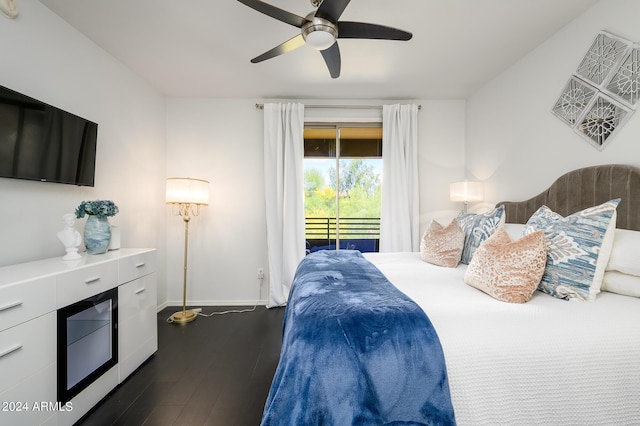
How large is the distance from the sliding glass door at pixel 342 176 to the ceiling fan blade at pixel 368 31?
184cm

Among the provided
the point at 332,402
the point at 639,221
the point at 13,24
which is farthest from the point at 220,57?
the point at 639,221

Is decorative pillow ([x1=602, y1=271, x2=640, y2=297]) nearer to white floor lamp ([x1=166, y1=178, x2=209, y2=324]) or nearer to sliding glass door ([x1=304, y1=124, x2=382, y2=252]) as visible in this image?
sliding glass door ([x1=304, y1=124, x2=382, y2=252])

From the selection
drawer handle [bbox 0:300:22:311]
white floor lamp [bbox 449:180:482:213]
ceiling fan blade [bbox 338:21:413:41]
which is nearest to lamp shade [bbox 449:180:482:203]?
white floor lamp [bbox 449:180:482:213]

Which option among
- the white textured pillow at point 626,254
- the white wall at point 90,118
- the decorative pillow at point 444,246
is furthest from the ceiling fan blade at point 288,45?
the white textured pillow at point 626,254

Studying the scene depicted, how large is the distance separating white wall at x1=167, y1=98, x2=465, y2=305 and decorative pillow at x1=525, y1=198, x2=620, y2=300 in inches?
112

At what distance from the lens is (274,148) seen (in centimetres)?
338

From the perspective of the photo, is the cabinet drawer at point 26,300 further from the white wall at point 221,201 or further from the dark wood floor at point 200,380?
the white wall at point 221,201

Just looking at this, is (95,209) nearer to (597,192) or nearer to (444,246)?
(444,246)

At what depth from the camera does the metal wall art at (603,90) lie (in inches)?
68.2

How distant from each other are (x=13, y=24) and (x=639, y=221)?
4068mm

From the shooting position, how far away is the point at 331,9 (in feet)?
4.86

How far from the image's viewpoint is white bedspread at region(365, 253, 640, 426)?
934 mm

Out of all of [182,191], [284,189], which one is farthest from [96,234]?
[284,189]

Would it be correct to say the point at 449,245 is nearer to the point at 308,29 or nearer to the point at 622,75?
the point at 622,75
